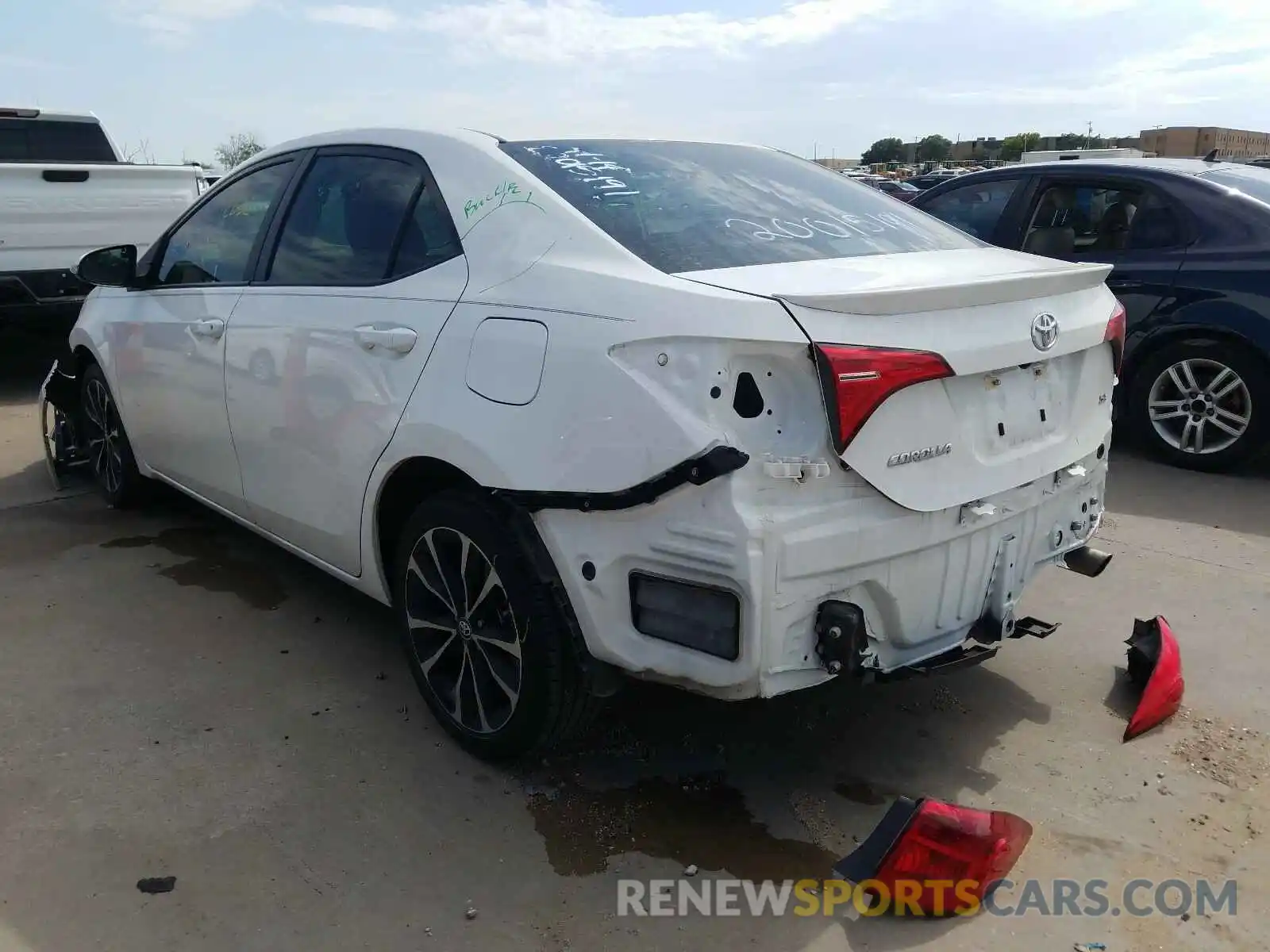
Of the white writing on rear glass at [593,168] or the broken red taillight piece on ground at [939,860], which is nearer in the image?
the broken red taillight piece on ground at [939,860]

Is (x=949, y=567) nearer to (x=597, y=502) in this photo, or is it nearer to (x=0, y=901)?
(x=597, y=502)

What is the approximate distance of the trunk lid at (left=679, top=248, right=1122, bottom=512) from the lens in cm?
230

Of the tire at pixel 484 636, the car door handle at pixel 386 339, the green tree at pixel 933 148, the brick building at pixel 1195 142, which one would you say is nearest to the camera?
the tire at pixel 484 636

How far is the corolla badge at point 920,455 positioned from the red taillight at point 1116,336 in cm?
87

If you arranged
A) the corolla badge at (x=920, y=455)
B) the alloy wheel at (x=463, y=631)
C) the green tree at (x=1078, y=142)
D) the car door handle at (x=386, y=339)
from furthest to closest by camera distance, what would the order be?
the green tree at (x=1078, y=142)
the car door handle at (x=386, y=339)
the alloy wheel at (x=463, y=631)
the corolla badge at (x=920, y=455)

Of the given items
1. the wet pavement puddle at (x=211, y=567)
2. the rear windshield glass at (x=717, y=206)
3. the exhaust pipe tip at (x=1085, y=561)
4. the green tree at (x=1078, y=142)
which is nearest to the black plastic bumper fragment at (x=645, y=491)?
the rear windshield glass at (x=717, y=206)

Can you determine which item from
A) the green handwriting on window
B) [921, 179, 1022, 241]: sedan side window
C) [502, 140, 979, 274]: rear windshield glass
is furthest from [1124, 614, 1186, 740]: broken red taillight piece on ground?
[921, 179, 1022, 241]: sedan side window

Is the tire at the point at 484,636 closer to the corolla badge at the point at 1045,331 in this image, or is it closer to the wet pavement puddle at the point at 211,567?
the wet pavement puddle at the point at 211,567

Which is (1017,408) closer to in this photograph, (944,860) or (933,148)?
(944,860)

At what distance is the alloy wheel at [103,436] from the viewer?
16.5ft

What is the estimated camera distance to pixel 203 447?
13.6 feet

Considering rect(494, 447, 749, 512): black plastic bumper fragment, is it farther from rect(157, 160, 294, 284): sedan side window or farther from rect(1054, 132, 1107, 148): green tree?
rect(1054, 132, 1107, 148): green tree

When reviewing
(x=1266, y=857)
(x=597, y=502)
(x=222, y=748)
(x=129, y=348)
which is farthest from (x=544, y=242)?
(x=129, y=348)

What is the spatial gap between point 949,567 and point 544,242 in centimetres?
130
